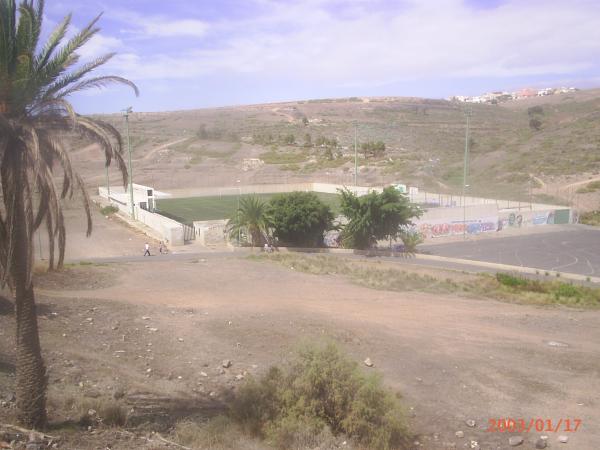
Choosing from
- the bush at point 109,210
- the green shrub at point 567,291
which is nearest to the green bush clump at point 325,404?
the green shrub at point 567,291

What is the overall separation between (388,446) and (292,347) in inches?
247

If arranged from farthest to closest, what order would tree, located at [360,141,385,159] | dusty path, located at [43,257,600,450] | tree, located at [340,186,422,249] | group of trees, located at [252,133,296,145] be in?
group of trees, located at [252,133,296,145], tree, located at [360,141,385,159], tree, located at [340,186,422,249], dusty path, located at [43,257,600,450]

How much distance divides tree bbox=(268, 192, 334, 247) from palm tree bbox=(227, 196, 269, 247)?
67cm

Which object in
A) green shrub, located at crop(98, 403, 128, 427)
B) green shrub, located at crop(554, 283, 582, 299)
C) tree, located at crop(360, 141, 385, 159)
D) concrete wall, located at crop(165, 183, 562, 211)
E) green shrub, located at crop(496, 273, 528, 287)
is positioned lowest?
green shrub, located at crop(554, 283, 582, 299)

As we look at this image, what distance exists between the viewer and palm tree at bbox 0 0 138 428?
8477 millimetres

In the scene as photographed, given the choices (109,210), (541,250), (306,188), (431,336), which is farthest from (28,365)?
(306,188)

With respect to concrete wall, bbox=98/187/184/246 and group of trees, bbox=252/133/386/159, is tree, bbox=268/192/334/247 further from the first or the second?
group of trees, bbox=252/133/386/159

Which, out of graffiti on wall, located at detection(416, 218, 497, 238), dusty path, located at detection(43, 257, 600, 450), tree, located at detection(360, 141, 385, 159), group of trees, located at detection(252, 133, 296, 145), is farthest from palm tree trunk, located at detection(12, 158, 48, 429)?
group of trees, located at detection(252, 133, 296, 145)

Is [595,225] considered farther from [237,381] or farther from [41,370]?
[41,370]

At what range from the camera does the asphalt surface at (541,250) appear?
120ft
